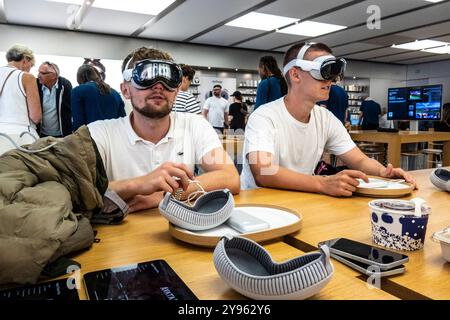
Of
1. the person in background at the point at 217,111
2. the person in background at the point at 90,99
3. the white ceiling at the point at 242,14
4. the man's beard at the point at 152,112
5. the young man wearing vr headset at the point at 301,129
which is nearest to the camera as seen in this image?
the man's beard at the point at 152,112

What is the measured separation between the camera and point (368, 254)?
833 millimetres

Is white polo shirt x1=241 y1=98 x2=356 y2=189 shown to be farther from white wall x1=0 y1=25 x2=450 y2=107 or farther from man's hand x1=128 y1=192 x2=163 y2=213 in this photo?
white wall x1=0 y1=25 x2=450 y2=107

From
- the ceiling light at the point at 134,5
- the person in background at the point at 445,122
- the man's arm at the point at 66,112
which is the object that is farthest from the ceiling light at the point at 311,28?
the man's arm at the point at 66,112

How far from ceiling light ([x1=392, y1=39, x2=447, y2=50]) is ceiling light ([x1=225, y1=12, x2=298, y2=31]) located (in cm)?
395

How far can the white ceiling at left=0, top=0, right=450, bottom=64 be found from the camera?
19.4 ft

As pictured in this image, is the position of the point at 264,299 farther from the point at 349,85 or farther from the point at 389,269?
the point at 349,85

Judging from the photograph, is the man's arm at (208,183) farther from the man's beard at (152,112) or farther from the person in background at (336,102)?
the person in background at (336,102)

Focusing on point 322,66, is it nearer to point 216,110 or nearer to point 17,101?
point 17,101

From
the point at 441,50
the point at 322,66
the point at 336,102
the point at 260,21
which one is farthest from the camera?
the point at 441,50

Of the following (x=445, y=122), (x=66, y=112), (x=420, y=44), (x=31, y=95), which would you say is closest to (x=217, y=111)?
(x=66, y=112)

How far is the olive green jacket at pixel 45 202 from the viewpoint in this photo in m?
0.71

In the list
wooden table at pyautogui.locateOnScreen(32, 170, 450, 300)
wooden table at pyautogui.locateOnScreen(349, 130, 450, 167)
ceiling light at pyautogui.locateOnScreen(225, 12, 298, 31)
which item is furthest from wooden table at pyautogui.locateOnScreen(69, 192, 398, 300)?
ceiling light at pyautogui.locateOnScreen(225, 12, 298, 31)

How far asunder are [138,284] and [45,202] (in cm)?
31

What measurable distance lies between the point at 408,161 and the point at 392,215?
21.4 feet
